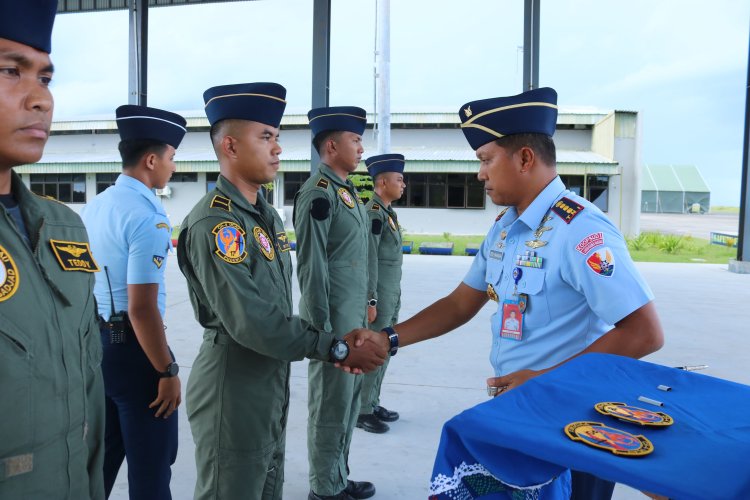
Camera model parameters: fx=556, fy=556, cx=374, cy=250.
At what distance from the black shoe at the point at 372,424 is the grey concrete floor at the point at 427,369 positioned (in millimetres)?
49

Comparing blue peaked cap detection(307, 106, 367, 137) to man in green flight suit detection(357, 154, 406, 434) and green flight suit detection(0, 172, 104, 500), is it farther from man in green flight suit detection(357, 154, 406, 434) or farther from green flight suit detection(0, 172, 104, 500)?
green flight suit detection(0, 172, 104, 500)

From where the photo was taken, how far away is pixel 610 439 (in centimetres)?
104

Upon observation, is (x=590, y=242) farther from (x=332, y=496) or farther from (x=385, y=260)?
(x=385, y=260)

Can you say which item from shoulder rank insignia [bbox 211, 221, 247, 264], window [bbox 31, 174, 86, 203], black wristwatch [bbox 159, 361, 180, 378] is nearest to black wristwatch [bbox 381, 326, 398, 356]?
shoulder rank insignia [bbox 211, 221, 247, 264]

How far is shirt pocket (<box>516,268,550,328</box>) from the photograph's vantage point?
1714 mm

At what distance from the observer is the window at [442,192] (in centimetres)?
1919

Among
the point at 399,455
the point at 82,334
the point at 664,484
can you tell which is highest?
the point at 82,334

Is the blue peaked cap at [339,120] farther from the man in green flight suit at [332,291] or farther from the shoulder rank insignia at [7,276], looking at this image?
the shoulder rank insignia at [7,276]

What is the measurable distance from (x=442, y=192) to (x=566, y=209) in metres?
17.8

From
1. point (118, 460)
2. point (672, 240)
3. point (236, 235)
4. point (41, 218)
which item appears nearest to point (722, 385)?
point (236, 235)

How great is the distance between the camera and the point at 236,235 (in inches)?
71.7

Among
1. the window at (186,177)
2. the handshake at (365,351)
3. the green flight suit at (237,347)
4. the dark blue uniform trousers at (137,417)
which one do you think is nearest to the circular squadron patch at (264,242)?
the green flight suit at (237,347)

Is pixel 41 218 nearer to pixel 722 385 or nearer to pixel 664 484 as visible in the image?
pixel 664 484

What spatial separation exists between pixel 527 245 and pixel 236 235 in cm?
95
